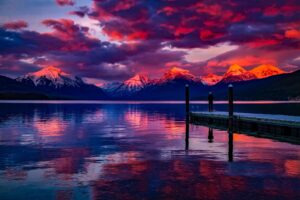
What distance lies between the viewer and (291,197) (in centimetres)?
1992

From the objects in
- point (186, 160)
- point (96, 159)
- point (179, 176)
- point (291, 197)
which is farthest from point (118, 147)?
point (291, 197)

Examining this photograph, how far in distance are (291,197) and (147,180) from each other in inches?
324

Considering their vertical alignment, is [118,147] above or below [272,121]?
below

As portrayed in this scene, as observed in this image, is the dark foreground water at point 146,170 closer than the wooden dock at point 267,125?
Yes

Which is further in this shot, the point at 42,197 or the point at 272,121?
the point at 272,121

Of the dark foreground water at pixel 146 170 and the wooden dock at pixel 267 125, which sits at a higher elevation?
the wooden dock at pixel 267 125

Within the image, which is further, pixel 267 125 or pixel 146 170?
pixel 267 125

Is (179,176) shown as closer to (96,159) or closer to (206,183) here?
(206,183)

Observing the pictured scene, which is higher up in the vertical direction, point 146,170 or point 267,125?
point 267,125

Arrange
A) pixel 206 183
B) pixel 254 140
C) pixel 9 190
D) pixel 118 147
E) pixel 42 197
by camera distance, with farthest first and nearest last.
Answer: pixel 254 140 → pixel 118 147 → pixel 206 183 → pixel 9 190 → pixel 42 197

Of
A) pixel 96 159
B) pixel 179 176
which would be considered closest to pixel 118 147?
pixel 96 159

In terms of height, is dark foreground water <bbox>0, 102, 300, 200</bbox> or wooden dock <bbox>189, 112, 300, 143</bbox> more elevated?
wooden dock <bbox>189, 112, 300, 143</bbox>

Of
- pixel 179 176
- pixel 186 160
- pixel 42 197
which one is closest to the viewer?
pixel 42 197

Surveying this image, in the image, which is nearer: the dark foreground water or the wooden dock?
the dark foreground water
